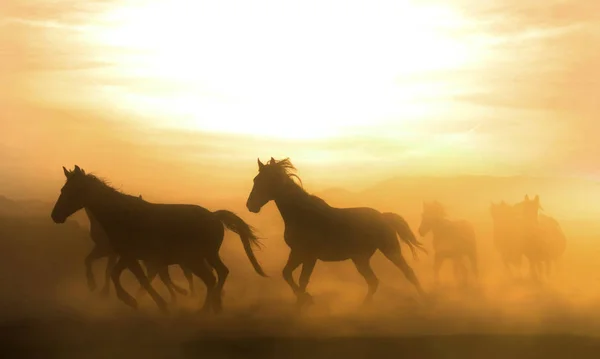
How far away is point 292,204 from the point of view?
1823 centimetres

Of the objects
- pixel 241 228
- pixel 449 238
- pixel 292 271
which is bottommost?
pixel 292 271

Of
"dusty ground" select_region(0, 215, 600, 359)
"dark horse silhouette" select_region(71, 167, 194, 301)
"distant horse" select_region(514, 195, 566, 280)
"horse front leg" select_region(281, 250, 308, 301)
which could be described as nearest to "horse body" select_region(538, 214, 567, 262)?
"distant horse" select_region(514, 195, 566, 280)

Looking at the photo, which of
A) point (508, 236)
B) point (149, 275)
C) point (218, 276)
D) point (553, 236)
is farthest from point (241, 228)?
point (553, 236)

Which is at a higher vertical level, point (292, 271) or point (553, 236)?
point (553, 236)

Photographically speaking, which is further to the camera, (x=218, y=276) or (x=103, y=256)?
(x=103, y=256)

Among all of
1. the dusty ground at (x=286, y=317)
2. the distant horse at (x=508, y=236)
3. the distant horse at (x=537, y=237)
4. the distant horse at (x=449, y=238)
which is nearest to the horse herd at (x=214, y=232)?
the dusty ground at (x=286, y=317)

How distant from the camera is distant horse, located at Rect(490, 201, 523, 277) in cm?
2292

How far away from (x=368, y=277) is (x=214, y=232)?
2.90 meters

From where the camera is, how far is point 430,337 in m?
15.3

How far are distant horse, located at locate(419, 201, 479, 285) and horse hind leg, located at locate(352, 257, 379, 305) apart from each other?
12.4 ft

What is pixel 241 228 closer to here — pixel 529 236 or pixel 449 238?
pixel 449 238

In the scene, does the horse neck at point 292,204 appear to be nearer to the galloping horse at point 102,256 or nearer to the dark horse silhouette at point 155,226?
the dark horse silhouette at point 155,226

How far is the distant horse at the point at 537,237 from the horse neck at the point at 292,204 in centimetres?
675

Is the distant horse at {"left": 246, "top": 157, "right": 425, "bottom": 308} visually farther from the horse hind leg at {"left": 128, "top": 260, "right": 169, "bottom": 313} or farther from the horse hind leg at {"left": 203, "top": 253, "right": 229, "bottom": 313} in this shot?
the horse hind leg at {"left": 128, "top": 260, "right": 169, "bottom": 313}
